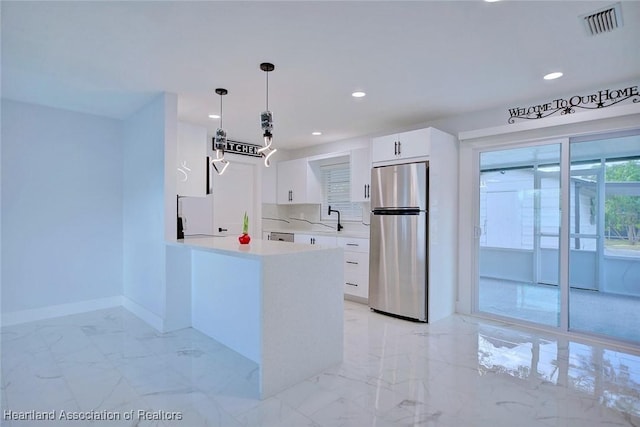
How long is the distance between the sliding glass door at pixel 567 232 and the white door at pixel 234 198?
354 cm

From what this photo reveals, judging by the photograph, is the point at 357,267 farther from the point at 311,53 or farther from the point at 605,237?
the point at 311,53

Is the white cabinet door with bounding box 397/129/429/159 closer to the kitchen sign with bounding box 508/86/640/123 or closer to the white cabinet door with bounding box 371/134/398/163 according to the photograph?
the white cabinet door with bounding box 371/134/398/163

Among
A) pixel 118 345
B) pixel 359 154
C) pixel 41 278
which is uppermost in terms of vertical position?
pixel 359 154

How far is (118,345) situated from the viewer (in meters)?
2.98

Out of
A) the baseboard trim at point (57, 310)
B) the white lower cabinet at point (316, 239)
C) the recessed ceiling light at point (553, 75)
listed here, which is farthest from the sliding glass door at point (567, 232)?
the baseboard trim at point (57, 310)

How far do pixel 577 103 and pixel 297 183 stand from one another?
3808 mm

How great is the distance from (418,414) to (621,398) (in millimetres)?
1387

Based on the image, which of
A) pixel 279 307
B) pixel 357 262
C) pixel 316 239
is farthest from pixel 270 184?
pixel 279 307

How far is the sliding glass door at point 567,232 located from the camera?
3184 mm

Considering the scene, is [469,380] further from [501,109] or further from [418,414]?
[501,109]

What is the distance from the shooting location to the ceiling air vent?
1949 millimetres

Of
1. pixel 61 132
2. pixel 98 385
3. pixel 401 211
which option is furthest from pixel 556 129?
pixel 61 132

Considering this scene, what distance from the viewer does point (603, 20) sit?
2037mm

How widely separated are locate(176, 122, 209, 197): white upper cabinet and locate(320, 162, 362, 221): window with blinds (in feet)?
7.34
